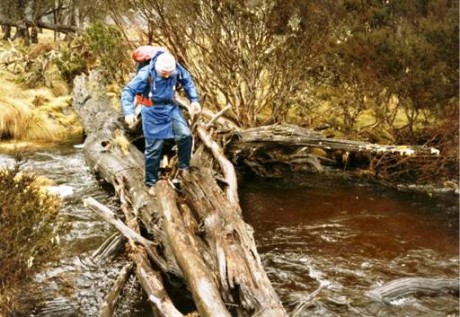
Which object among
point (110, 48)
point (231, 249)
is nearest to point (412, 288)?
point (231, 249)

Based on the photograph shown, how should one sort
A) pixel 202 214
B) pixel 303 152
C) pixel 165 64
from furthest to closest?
1. pixel 303 152
2. pixel 165 64
3. pixel 202 214

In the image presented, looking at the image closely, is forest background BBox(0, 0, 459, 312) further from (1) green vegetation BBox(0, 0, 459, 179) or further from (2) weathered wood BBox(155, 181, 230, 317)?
(2) weathered wood BBox(155, 181, 230, 317)

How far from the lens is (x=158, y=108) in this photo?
6258mm

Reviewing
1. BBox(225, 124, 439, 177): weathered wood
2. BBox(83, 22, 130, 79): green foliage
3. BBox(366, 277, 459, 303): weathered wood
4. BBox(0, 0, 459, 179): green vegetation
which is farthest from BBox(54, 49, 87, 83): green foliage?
BBox(366, 277, 459, 303): weathered wood

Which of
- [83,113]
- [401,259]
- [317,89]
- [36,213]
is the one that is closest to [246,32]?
[317,89]

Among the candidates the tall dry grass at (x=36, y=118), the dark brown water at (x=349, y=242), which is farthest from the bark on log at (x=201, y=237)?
the tall dry grass at (x=36, y=118)

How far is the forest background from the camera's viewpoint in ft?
27.0

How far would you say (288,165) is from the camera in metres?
9.61

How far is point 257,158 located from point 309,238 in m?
2.93

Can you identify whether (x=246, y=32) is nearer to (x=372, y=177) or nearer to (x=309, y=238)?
(x=372, y=177)

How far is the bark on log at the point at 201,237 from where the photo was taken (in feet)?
12.8

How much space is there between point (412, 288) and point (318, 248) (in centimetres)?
152

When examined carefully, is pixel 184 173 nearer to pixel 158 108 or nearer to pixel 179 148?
pixel 179 148

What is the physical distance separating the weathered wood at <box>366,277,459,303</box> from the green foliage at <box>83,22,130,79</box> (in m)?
8.63
